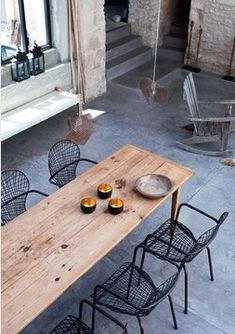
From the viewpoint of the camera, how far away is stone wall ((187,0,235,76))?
7.02 metres

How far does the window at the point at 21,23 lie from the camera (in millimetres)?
5207

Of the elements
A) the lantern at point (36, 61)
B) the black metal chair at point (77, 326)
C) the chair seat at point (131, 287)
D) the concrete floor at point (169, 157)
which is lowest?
the concrete floor at point (169, 157)

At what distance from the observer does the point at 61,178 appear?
12.8 ft

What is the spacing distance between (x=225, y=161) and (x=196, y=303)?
225 cm

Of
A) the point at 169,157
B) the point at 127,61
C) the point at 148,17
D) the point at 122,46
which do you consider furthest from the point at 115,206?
the point at 148,17

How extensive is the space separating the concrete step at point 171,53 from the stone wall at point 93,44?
210 centimetres

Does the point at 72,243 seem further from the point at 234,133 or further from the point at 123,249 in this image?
the point at 234,133

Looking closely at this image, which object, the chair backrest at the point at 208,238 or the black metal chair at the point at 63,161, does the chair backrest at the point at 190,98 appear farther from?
the chair backrest at the point at 208,238

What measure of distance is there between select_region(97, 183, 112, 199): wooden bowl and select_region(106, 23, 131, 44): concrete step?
497 centimetres

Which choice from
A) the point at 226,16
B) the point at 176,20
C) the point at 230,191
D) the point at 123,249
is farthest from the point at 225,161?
the point at 176,20

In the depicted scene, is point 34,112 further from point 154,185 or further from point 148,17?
point 148,17

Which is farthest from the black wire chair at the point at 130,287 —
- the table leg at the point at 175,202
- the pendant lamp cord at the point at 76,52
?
the pendant lamp cord at the point at 76,52

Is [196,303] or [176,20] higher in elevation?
[176,20]

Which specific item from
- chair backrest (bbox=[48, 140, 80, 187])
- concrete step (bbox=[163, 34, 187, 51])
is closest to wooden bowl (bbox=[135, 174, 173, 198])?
chair backrest (bbox=[48, 140, 80, 187])
